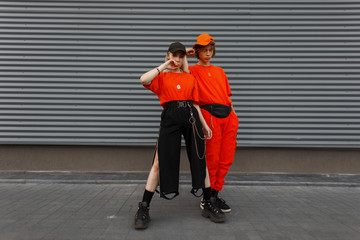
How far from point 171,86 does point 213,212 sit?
1565 millimetres

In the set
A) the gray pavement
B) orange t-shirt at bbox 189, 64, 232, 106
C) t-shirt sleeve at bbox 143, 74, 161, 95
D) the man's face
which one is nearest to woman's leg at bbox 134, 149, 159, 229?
the gray pavement

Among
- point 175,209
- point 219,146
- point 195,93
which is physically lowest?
point 175,209

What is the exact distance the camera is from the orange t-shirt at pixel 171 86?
2.62 meters

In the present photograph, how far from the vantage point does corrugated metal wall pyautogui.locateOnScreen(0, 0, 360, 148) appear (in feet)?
16.6

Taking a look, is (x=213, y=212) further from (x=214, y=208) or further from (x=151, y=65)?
(x=151, y=65)

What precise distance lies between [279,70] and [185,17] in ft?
7.89

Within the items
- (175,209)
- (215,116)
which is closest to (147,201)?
(175,209)

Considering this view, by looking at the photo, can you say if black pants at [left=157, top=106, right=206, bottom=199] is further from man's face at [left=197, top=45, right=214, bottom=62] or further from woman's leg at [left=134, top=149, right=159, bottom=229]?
man's face at [left=197, top=45, right=214, bottom=62]

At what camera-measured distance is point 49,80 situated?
5066 millimetres

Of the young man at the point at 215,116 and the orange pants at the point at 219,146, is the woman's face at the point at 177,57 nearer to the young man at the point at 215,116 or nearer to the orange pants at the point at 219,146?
the young man at the point at 215,116

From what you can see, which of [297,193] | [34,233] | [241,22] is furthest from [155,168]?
[241,22]

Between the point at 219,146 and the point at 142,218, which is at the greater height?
Result: the point at 219,146

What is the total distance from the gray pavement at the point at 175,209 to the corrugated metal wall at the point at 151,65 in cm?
95

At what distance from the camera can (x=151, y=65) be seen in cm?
514
